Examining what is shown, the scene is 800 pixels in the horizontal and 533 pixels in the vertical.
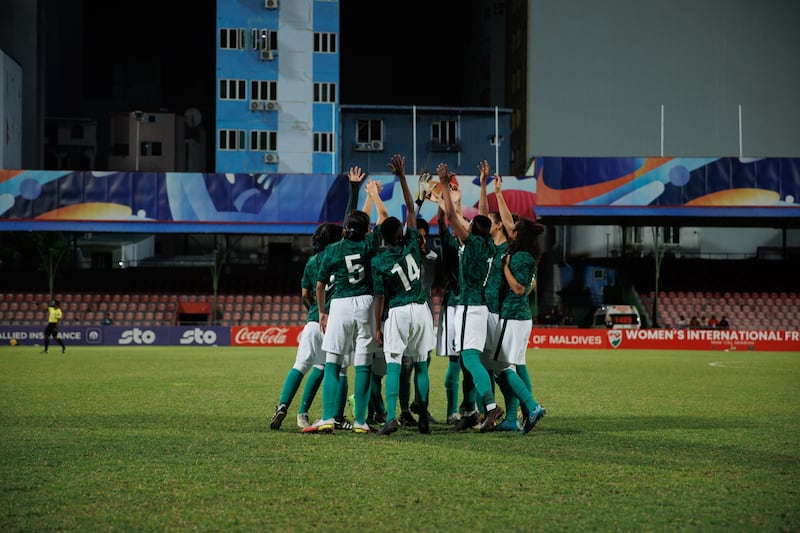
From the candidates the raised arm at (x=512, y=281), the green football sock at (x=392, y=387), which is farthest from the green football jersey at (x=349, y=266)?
the raised arm at (x=512, y=281)

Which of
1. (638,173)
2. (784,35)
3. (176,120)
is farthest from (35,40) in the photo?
(784,35)

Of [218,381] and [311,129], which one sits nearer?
[218,381]

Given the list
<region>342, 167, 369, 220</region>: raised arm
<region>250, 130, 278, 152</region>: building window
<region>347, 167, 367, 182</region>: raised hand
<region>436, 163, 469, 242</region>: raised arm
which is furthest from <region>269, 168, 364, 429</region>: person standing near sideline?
<region>250, 130, 278, 152</region>: building window

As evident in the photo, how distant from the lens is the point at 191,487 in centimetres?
752

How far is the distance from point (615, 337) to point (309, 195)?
19585mm

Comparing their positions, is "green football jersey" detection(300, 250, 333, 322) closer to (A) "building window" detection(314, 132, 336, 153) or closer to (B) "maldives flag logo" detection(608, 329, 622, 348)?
(B) "maldives flag logo" detection(608, 329, 622, 348)

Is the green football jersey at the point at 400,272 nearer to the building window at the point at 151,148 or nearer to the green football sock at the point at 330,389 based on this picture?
the green football sock at the point at 330,389

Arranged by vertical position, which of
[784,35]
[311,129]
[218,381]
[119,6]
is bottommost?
[218,381]

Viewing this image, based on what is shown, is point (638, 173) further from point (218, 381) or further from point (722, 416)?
point (722, 416)

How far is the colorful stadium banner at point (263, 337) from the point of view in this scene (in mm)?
42156

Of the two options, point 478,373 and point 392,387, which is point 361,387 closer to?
point 392,387

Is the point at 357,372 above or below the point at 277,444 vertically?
above

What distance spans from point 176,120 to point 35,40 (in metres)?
12.8

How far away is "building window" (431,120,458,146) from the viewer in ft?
240
